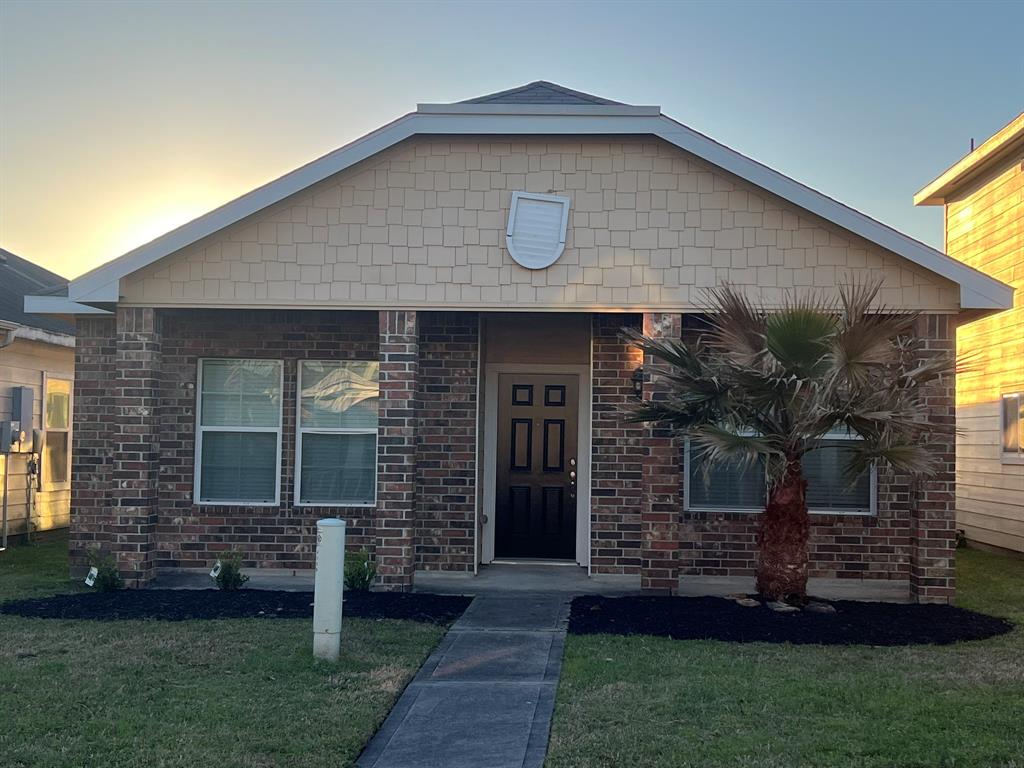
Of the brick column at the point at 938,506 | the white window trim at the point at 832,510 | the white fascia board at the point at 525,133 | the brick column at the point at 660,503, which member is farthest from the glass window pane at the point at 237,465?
the brick column at the point at 938,506

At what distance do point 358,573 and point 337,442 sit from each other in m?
2.06

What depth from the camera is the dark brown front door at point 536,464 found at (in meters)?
12.4

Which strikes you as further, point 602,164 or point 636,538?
point 636,538

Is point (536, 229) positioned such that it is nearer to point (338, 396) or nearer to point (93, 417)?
point (338, 396)

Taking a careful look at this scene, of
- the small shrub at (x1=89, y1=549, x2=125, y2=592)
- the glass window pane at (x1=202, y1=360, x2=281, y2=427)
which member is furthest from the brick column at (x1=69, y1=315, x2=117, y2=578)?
the small shrub at (x1=89, y1=549, x2=125, y2=592)

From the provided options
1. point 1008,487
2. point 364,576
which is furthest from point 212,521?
point 1008,487

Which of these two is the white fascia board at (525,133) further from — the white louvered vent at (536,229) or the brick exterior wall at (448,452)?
the brick exterior wall at (448,452)

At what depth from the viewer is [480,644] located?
324 inches

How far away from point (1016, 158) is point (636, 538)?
27.7 feet

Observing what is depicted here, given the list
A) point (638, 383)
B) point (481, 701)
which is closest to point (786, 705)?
point (481, 701)

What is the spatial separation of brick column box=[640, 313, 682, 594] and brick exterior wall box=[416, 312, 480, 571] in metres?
2.26

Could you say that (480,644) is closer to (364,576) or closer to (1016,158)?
(364,576)

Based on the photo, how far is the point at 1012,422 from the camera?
1493cm

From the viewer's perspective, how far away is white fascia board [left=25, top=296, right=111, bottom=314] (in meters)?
11.4
